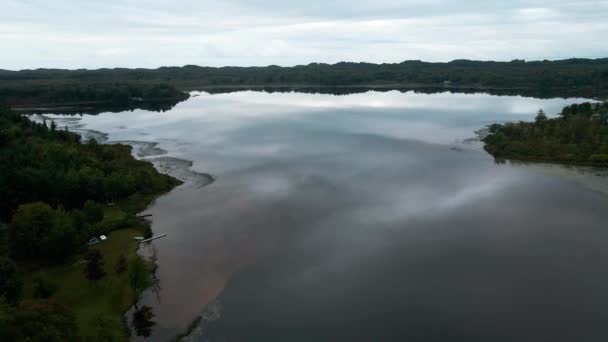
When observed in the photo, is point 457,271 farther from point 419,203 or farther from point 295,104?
point 295,104

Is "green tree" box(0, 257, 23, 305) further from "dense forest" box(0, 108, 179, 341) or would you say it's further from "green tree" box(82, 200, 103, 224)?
"green tree" box(82, 200, 103, 224)

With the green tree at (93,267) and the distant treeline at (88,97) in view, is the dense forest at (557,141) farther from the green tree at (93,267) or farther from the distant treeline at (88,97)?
the distant treeline at (88,97)

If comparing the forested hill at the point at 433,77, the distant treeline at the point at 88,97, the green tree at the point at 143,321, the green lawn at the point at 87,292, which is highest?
the forested hill at the point at 433,77

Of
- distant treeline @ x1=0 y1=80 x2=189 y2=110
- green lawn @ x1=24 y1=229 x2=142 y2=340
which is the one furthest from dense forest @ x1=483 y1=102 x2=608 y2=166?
distant treeline @ x1=0 y1=80 x2=189 y2=110

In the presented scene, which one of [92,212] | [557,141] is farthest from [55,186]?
[557,141]

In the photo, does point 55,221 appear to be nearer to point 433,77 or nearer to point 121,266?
point 121,266

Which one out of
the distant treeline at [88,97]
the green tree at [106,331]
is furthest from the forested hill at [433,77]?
the green tree at [106,331]
